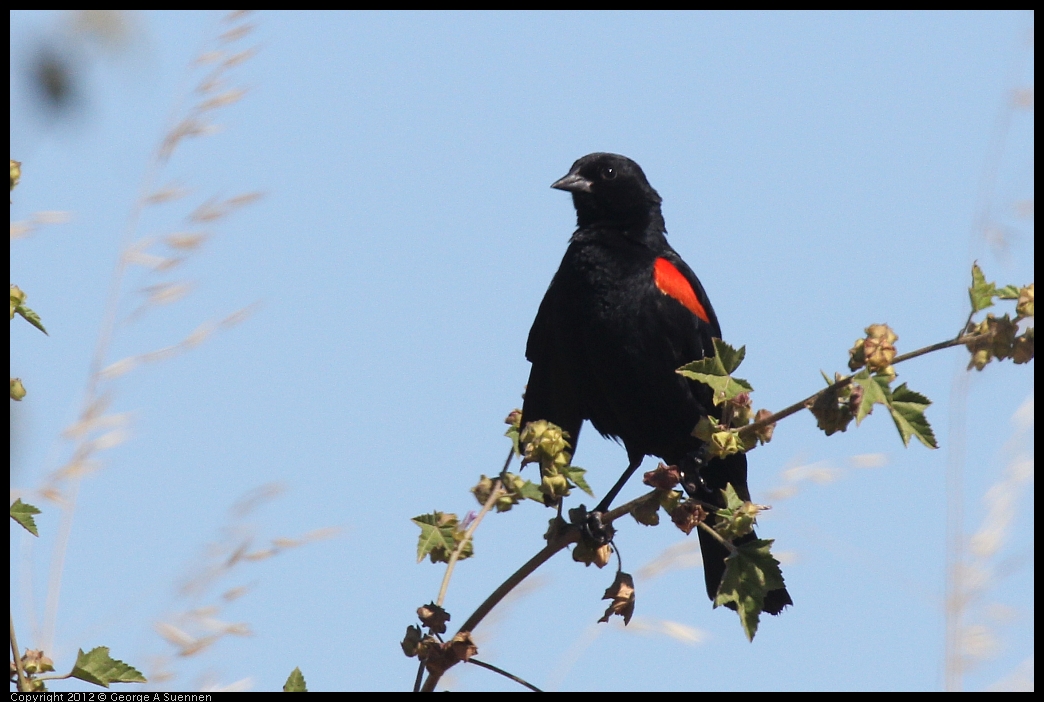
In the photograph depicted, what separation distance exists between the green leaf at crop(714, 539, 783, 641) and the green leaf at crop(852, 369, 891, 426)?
0.99ft

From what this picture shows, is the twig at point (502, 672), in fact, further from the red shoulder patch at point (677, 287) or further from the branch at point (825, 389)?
the red shoulder patch at point (677, 287)

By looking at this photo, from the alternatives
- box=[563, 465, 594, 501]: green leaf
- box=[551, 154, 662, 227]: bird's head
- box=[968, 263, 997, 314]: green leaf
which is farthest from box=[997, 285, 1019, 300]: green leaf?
box=[551, 154, 662, 227]: bird's head

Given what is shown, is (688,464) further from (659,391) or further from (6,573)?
(6,573)

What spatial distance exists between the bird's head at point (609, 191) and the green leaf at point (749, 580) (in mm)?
1882

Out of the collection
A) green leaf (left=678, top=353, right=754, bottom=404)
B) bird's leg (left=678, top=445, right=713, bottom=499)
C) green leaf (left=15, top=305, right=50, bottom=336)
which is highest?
bird's leg (left=678, top=445, right=713, bottom=499)

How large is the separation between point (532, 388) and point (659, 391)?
0.41 m

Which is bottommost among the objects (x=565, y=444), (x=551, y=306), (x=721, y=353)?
(x=565, y=444)

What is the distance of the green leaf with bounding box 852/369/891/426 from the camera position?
169 cm

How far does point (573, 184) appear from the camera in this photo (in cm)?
380

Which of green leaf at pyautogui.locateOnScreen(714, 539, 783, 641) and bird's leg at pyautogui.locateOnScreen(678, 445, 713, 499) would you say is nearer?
Answer: green leaf at pyautogui.locateOnScreen(714, 539, 783, 641)

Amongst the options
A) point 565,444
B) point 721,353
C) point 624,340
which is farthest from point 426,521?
point 624,340

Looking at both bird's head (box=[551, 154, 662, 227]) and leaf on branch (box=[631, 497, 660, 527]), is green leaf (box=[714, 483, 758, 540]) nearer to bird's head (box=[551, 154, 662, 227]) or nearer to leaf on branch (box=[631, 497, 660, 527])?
leaf on branch (box=[631, 497, 660, 527])

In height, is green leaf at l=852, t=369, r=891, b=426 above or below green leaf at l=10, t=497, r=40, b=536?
above
